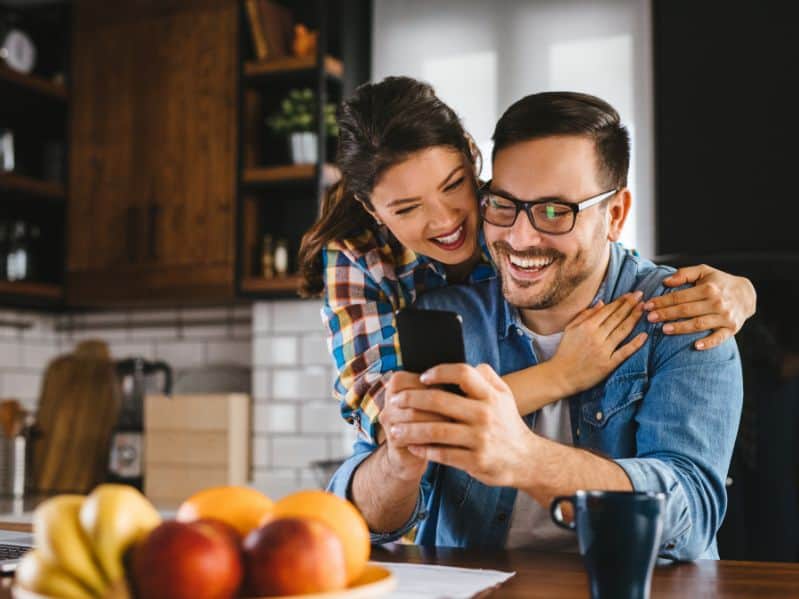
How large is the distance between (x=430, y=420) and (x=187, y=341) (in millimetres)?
2943

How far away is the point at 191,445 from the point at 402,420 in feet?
7.97

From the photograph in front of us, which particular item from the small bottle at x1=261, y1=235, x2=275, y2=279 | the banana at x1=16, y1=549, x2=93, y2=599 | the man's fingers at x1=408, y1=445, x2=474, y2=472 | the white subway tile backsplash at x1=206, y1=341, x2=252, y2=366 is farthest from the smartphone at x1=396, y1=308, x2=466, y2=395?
the white subway tile backsplash at x1=206, y1=341, x2=252, y2=366

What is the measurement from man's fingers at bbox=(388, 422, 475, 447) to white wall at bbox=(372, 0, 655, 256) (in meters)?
2.01

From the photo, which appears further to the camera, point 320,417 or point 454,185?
point 320,417

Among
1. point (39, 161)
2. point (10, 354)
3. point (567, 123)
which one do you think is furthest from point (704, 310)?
point (39, 161)

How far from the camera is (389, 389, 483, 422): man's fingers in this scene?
1.29 meters

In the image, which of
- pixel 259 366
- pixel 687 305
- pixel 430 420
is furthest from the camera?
pixel 259 366

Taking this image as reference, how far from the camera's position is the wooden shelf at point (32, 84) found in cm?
377

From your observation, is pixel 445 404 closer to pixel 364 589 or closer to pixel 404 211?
pixel 364 589

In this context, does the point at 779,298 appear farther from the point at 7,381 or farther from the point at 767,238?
the point at 7,381

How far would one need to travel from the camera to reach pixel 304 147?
11.8ft

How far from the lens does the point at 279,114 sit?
3756mm

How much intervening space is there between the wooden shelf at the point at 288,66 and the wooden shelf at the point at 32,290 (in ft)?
3.72

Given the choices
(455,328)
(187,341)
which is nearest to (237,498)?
(455,328)
